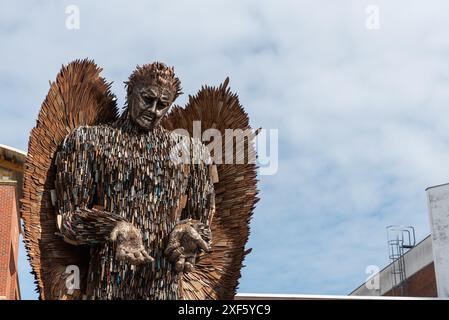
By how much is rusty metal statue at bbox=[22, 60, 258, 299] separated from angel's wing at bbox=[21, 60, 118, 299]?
0.01m

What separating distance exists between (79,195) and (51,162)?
1.91 ft

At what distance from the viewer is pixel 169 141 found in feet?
32.7

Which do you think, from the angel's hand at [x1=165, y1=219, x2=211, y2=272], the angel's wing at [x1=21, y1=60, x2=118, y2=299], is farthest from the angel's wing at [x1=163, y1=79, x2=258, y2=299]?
the angel's wing at [x1=21, y1=60, x2=118, y2=299]

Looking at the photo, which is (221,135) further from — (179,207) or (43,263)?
(43,263)

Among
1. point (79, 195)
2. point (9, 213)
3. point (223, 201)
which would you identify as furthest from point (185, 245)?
point (9, 213)

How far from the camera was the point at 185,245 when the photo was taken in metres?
9.47

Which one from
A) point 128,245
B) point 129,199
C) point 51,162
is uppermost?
point 51,162

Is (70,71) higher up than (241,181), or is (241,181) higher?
(70,71)

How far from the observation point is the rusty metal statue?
30.7 feet

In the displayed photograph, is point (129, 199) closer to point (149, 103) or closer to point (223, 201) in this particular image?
point (149, 103)

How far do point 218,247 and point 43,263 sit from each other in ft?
6.78

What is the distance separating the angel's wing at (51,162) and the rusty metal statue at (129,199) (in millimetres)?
12
